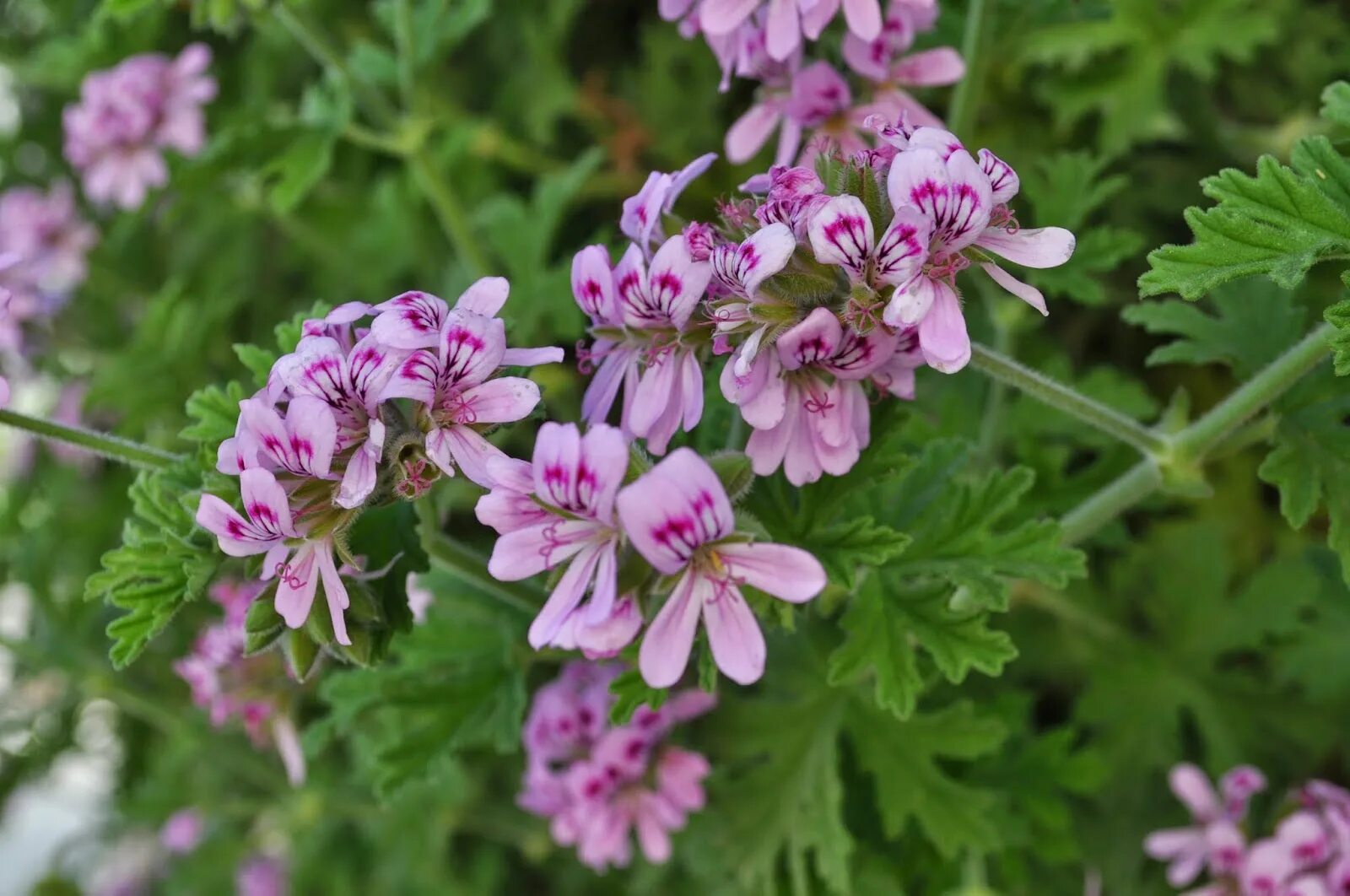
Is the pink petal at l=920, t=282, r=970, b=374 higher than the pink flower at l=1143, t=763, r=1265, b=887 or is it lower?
higher

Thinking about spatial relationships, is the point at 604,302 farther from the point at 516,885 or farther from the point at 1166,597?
the point at 516,885

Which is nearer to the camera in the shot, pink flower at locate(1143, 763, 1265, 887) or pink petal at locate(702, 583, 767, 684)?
pink petal at locate(702, 583, 767, 684)

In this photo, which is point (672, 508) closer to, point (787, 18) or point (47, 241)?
point (787, 18)

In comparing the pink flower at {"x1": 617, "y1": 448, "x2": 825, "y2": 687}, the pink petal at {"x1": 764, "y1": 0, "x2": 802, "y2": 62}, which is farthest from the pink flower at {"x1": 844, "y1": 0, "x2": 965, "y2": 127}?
the pink flower at {"x1": 617, "y1": 448, "x2": 825, "y2": 687}

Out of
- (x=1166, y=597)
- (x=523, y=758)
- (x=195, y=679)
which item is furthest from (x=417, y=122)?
(x=1166, y=597)

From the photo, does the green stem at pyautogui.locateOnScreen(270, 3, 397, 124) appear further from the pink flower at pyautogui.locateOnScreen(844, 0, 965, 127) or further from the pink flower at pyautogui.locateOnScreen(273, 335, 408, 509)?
the pink flower at pyautogui.locateOnScreen(273, 335, 408, 509)

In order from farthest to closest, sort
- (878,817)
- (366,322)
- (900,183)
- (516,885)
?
(516,885) → (878,817) → (366,322) → (900,183)

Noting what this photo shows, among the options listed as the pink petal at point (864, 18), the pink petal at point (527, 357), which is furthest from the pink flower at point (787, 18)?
the pink petal at point (527, 357)
